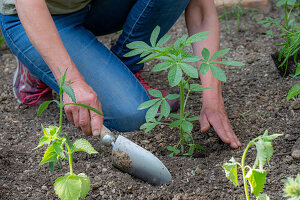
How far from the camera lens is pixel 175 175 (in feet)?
5.26

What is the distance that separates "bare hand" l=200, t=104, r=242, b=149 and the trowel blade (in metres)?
0.32

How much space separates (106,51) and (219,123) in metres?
0.77

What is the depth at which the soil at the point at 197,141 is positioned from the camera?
152cm

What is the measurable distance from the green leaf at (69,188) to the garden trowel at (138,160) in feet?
1.07

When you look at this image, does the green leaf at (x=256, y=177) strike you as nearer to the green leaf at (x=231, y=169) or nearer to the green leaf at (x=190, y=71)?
the green leaf at (x=231, y=169)

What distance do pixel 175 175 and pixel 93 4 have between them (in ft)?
3.59

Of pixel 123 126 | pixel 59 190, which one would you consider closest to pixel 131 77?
pixel 123 126

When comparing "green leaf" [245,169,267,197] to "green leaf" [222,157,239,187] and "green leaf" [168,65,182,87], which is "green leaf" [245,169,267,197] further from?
"green leaf" [168,65,182,87]

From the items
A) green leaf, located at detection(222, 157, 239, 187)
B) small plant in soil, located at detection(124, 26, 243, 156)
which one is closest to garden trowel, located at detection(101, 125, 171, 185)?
small plant in soil, located at detection(124, 26, 243, 156)

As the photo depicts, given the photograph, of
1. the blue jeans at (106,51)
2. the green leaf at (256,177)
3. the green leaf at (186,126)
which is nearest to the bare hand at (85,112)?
the green leaf at (186,126)

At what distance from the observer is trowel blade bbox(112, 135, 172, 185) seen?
5.16 ft

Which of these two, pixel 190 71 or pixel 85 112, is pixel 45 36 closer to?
pixel 85 112

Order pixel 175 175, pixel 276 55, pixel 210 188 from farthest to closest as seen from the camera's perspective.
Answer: pixel 276 55 < pixel 175 175 < pixel 210 188

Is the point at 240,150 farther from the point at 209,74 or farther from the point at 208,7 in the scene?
the point at 208,7
